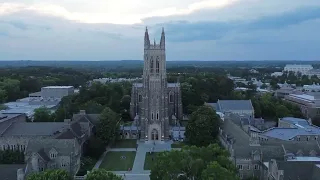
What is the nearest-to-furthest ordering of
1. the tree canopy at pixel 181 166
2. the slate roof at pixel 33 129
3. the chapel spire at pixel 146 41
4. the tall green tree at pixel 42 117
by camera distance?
the tree canopy at pixel 181 166 < the slate roof at pixel 33 129 < the chapel spire at pixel 146 41 < the tall green tree at pixel 42 117

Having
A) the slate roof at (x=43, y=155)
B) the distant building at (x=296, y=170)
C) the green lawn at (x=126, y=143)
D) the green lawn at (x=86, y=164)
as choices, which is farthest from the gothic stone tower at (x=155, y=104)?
the distant building at (x=296, y=170)

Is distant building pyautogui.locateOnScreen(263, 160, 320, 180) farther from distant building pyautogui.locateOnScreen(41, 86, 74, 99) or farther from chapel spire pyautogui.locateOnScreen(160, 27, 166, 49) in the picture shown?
distant building pyautogui.locateOnScreen(41, 86, 74, 99)

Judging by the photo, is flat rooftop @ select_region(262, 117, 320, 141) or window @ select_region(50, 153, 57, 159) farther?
flat rooftop @ select_region(262, 117, 320, 141)

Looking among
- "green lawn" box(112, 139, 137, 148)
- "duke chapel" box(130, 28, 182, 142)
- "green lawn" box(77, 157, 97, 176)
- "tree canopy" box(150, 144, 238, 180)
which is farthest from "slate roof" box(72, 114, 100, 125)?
"tree canopy" box(150, 144, 238, 180)

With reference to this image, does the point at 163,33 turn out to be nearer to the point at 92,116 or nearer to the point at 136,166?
the point at 92,116

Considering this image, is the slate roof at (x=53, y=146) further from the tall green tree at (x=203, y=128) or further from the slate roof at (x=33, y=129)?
the tall green tree at (x=203, y=128)

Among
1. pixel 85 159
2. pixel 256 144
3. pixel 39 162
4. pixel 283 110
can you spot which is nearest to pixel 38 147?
pixel 39 162
